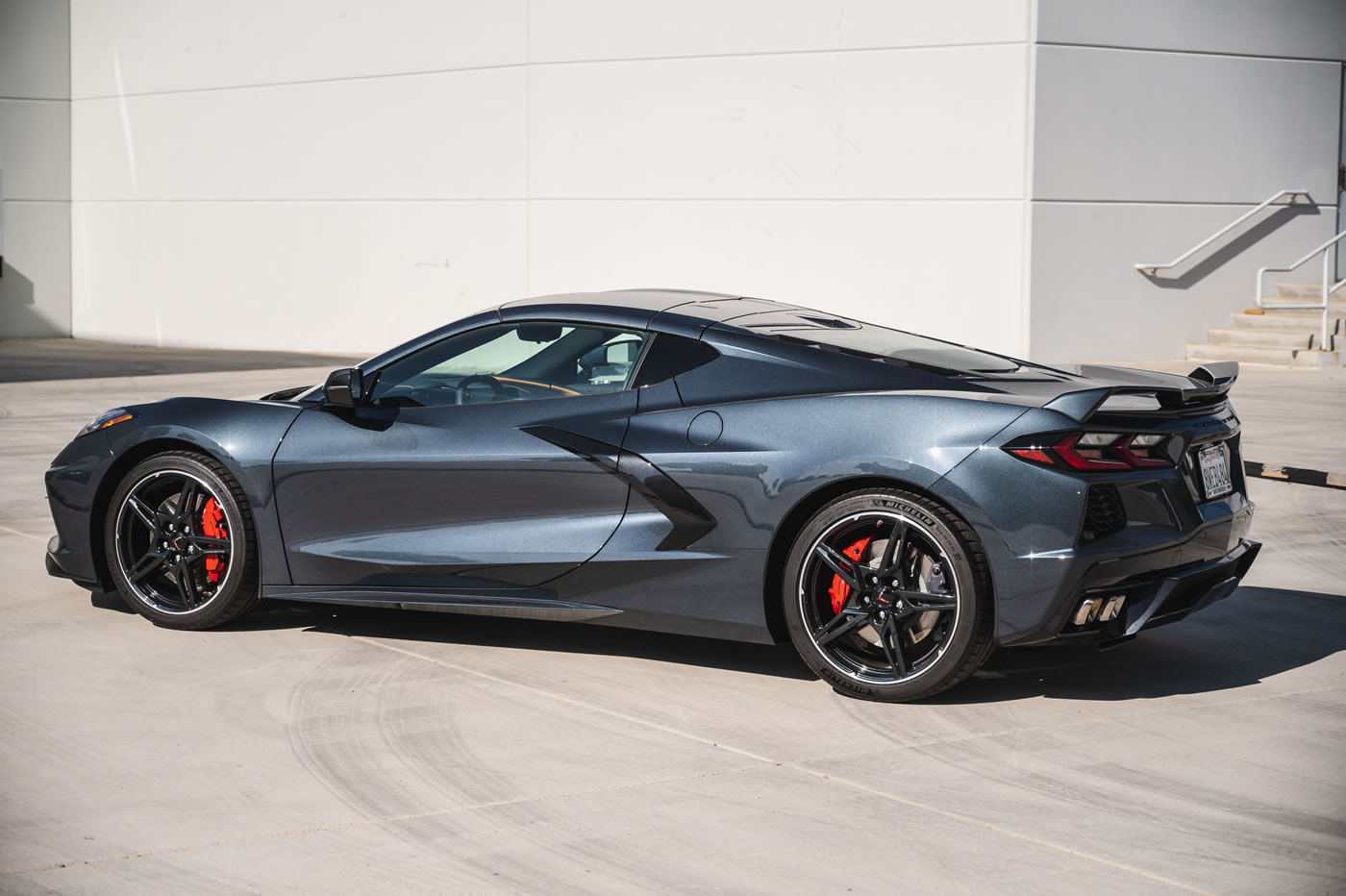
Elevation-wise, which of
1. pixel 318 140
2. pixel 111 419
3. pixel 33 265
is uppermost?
pixel 318 140

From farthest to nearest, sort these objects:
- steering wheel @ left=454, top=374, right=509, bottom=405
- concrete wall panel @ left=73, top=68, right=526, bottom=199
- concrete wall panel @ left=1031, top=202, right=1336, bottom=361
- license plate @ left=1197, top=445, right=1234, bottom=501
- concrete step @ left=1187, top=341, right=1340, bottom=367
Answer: concrete wall panel @ left=73, top=68, right=526, bottom=199, concrete step @ left=1187, top=341, right=1340, bottom=367, concrete wall panel @ left=1031, top=202, right=1336, bottom=361, steering wheel @ left=454, top=374, right=509, bottom=405, license plate @ left=1197, top=445, right=1234, bottom=501

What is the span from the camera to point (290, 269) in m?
23.7

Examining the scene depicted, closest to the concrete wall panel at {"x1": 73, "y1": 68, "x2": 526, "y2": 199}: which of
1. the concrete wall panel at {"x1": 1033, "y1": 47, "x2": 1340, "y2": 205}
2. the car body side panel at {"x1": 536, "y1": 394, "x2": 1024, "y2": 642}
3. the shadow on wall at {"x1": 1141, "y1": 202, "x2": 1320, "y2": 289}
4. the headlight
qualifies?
the concrete wall panel at {"x1": 1033, "y1": 47, "x2": 1340, "y2": 205}

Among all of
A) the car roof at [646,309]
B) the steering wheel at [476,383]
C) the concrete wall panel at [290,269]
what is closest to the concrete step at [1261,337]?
the concrete wall panel at [290,269]

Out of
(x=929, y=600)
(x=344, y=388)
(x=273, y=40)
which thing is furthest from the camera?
(x=273, y=40)

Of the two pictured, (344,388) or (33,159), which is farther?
(33,159)

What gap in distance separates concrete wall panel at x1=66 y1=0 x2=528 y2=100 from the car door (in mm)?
16108

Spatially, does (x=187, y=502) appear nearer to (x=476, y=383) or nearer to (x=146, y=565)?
(x=146, y=565)

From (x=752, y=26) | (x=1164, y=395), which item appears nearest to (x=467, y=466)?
(x=1164, y=395)

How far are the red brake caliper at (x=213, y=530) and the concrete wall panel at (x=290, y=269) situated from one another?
51.7 ft

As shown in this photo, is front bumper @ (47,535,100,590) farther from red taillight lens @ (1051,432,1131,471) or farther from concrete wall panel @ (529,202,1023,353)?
concrete wall panel @ (529,202,1023,353)

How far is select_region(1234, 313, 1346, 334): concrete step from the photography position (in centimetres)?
1977

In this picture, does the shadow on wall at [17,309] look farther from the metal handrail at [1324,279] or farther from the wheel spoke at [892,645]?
the wheel spoke at [892,645]

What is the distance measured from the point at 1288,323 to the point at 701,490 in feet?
53.6
